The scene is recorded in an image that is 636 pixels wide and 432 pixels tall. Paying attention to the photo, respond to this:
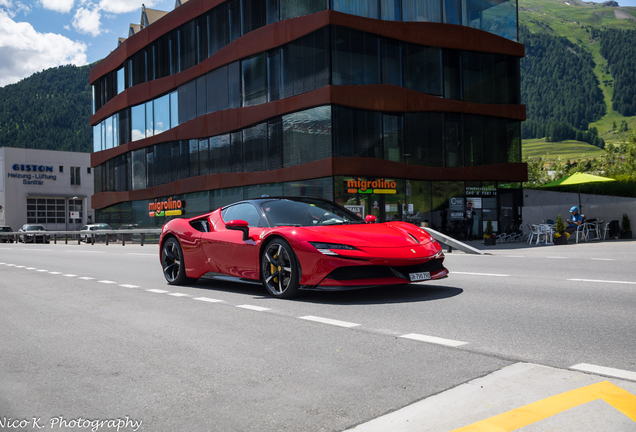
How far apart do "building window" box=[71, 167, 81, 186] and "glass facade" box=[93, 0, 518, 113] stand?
42.4 meters

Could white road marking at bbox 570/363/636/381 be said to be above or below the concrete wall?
below

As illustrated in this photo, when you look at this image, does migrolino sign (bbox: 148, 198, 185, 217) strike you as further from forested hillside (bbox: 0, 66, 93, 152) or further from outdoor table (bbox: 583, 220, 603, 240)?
forested hillside (bbox: 0, 66, 93, 152)

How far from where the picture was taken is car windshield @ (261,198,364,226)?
26.4 feet

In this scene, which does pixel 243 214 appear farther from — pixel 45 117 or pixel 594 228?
pixel 45 117

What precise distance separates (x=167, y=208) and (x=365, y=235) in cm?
3294

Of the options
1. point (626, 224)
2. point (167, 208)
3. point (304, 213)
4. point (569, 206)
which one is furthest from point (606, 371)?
point (167, 208)

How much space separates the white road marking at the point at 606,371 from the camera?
12.0 ft

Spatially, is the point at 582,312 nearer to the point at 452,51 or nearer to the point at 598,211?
the point at 598,211

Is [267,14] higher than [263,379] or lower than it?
higher

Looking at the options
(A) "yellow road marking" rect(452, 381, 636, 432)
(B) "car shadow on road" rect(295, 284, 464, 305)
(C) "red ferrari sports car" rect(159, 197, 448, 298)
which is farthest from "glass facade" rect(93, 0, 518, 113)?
(A) "yellow road marking" rect(452, 381, 636, 432)

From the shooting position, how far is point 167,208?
38438 mm

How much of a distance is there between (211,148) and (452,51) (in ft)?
48.3

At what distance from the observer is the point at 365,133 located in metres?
27.7

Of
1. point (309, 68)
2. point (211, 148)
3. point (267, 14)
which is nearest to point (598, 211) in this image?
point (309, 68)
